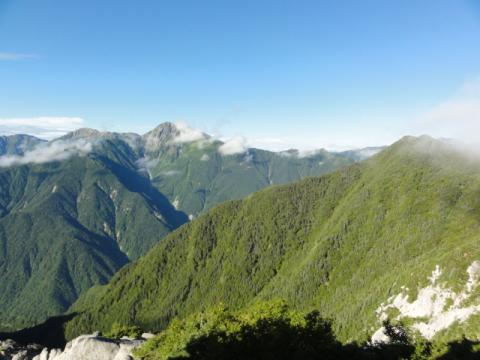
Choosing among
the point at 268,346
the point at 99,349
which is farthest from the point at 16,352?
the point at 268,346

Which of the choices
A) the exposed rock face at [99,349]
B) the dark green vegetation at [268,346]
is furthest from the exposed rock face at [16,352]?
the dark green vegetation at [268,346]

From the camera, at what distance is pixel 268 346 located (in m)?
49.9

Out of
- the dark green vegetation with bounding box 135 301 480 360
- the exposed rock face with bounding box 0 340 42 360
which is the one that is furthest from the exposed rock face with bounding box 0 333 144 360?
the exposed rock face with bounding box 0 340 42 360

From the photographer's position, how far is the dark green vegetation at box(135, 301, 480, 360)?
48.3 m

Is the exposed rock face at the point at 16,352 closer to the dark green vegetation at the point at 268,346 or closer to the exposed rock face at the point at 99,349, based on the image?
the exposed rock face at the point at 99,349

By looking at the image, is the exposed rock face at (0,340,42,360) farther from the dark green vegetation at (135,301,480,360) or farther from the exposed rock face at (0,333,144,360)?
the dark green vegetation at (135,301,480,360)

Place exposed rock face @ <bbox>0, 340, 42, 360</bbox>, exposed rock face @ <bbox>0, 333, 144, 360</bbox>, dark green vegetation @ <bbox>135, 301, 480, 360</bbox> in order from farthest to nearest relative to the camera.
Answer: exposed rock face @ <bbox>0, 340, 42, 360</bbox>
exposed rock face @ <bbox>0, 333, 144, 360</bbox>
dark green vegetation @ <bbox>135, 301, 480, 360</bbox>

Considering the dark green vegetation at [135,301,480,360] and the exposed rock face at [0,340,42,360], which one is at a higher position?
the dark green vegetation at [135,301,480,360]

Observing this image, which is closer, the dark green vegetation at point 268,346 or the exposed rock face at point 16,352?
the dark green vegetation at point 268,346

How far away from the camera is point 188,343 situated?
51.2m

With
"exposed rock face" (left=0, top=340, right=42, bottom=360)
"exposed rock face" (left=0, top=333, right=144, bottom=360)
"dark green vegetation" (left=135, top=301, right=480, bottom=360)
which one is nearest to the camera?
"dark green vegetation" (left=135, top=301, right=480, bottom=360)

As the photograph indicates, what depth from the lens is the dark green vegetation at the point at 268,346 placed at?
48.3 meters

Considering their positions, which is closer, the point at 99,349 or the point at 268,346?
the point at 268,346

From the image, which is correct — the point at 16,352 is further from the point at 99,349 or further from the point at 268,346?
the point at 268,346
